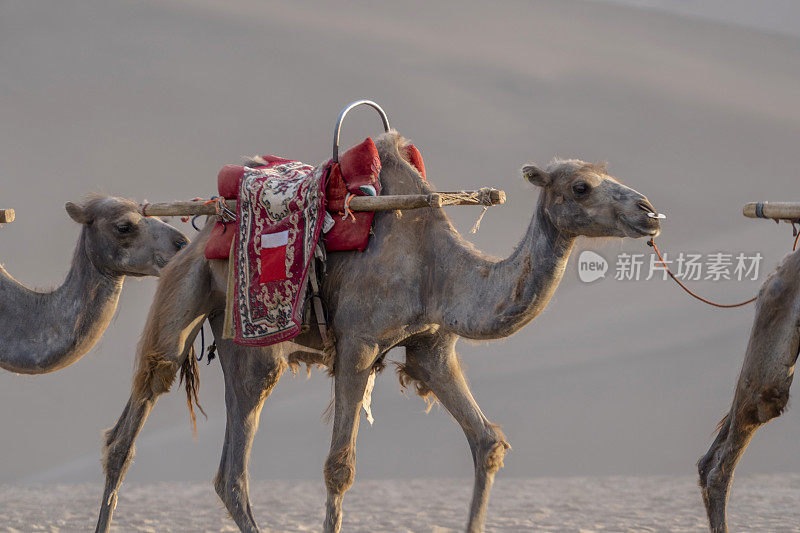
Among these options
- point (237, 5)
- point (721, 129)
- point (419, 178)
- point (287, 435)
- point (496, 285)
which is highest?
point (237, 5)

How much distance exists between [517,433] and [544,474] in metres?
0.82

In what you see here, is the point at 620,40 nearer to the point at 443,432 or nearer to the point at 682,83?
the point at 682,83

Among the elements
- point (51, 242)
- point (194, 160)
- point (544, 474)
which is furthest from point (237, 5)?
point (544, 474)

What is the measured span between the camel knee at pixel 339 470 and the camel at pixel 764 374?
1717mm

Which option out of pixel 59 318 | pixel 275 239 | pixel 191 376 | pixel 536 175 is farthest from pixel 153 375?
pixel 536 175

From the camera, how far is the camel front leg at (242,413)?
18.6 feet

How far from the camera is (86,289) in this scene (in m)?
5.94

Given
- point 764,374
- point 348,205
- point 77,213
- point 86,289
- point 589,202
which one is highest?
point 589,202

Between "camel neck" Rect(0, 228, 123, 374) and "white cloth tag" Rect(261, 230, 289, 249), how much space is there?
4.34 feet

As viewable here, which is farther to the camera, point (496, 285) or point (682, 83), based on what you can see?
point (682, 83)

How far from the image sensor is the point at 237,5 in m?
24.4

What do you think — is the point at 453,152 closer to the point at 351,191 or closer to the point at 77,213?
the point at 77,213

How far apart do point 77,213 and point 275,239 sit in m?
1.50

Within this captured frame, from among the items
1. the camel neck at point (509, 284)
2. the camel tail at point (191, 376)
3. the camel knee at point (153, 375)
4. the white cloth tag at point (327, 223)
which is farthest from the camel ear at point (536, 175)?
the camel tail at point (191, 376)
